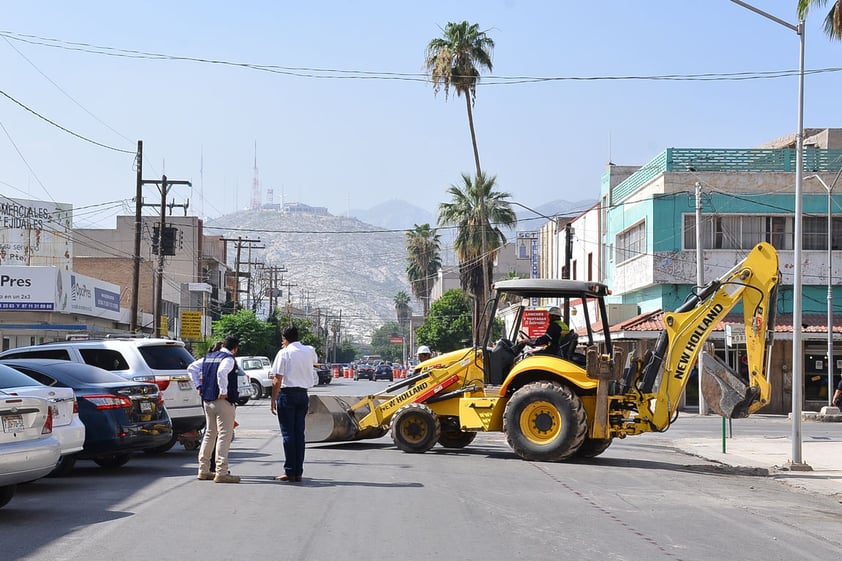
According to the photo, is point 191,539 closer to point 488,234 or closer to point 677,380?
point 677,380

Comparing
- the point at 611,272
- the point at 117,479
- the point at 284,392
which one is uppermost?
the point at 611,272

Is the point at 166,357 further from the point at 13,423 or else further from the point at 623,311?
the point at 623,311

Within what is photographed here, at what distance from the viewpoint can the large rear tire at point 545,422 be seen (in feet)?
54.3

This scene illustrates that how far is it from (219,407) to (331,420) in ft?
16.8

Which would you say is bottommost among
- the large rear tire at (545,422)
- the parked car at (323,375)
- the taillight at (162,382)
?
the parked car at (323,375)

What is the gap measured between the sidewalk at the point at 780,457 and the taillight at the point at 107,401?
955 centimetres

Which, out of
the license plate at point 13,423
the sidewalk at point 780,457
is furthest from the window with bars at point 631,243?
the license plate at point 13,423

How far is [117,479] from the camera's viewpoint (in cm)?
1415

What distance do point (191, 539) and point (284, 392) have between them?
4.48 meters

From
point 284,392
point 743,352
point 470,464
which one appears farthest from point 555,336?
point 743,352

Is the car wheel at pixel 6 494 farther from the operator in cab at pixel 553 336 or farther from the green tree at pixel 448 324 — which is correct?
the green tree at pixel 448 324

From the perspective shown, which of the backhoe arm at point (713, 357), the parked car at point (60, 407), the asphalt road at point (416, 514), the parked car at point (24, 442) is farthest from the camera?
the backhoe arm at point (713, 357)

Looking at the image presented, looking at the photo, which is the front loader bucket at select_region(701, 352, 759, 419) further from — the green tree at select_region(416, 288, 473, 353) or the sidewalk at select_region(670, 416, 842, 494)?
the green tree at select_region(416, 288, 473, 353)

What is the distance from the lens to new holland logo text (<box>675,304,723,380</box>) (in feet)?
56.1
